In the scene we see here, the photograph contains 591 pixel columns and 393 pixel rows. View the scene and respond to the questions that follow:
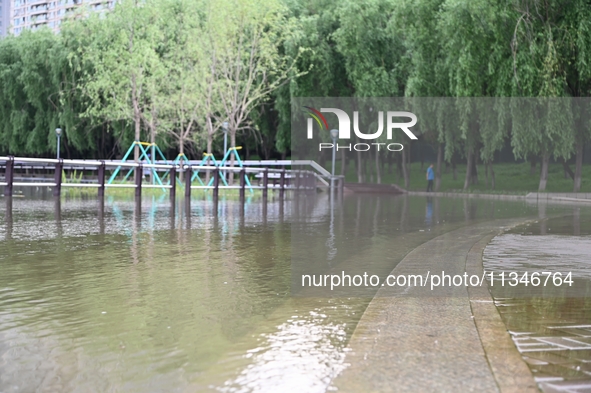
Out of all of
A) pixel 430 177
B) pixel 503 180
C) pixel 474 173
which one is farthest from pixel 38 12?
pixel 503 180

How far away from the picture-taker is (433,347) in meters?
4.26

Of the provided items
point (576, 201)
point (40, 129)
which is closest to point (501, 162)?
point (576, 201)

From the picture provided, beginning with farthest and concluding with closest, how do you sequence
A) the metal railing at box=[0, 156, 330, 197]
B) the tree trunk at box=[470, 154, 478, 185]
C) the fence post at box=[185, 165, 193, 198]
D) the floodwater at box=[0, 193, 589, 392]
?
the tree trunk at box=[470, 154, 478, 185]
the fence post at box=[185, 165, 193, 198]
the metal railing at box=[0, 156, 330, 197]
the floodwater at box=[0, 193, 589, 392]

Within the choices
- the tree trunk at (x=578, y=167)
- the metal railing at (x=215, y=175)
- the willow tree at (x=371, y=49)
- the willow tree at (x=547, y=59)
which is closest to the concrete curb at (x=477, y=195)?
the willow tree at (x=371, y=49)

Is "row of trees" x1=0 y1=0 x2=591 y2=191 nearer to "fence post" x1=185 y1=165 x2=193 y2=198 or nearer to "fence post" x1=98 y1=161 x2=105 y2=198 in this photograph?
"fence post" x1=185 y1=165 x2=193 y2=198

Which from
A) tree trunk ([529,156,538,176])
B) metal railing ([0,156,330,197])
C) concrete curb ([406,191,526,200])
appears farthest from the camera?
tree trunk ([529,156,538,176])

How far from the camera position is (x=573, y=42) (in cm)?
3033

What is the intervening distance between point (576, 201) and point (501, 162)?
905cm

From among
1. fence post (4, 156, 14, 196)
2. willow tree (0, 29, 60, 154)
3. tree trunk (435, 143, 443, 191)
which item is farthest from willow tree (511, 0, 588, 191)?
willow tree (0, 29, 60, 154)

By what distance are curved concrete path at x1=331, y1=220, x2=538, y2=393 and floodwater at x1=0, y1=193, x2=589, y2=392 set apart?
0.16 meters

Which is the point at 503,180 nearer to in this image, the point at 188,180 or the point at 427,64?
the point at 427,64

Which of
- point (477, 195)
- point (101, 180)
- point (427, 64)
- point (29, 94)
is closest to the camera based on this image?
point (101, 180)

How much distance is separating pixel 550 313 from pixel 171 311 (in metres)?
2.53

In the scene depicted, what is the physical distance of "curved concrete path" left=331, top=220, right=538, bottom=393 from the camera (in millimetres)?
3566
